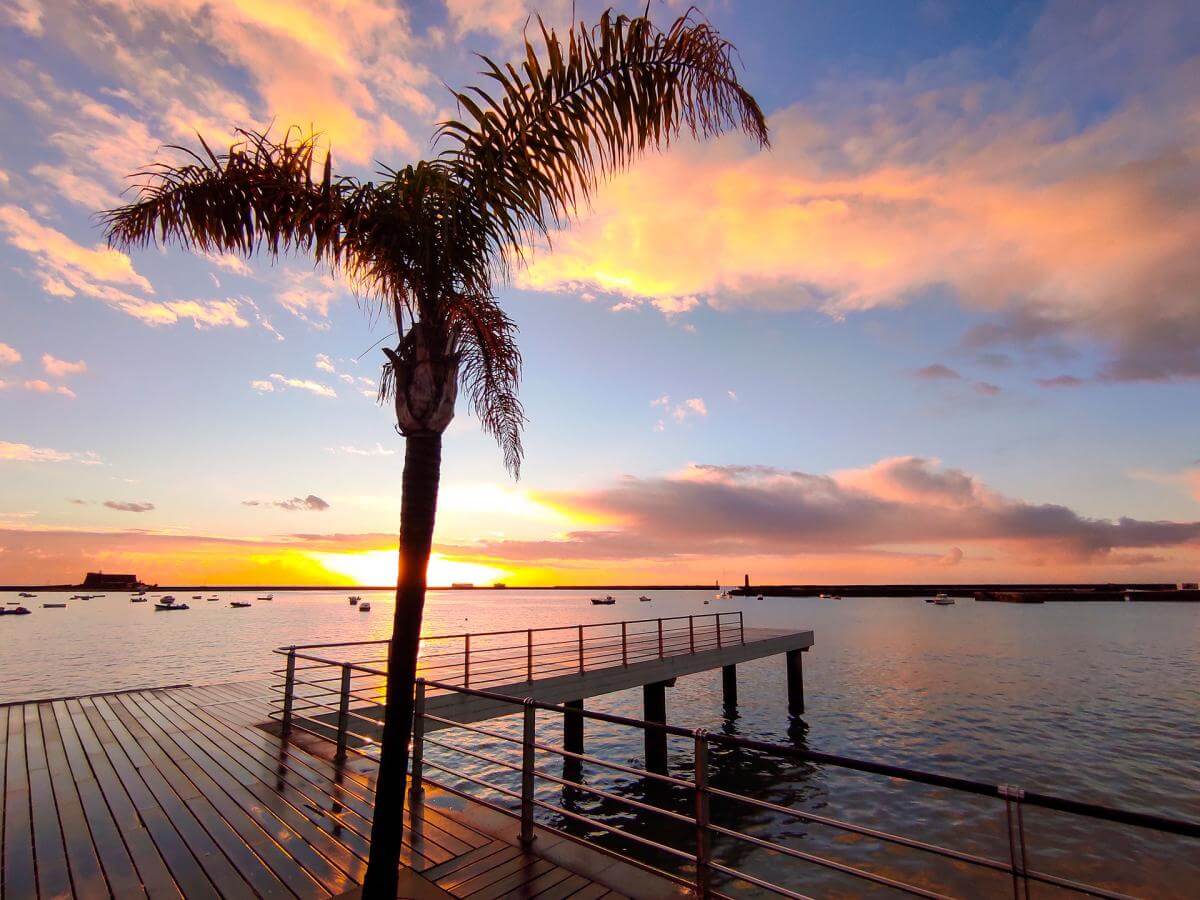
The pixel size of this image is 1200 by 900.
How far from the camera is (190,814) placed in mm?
6238

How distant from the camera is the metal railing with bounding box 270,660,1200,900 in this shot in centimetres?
302

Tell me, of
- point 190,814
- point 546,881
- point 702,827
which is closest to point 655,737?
point 190,814

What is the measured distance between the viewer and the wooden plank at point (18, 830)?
4902 millimetres

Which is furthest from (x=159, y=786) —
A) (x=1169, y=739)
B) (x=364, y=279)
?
(x=1169, y=739)

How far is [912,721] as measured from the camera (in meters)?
23.8

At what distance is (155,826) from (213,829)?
63cm

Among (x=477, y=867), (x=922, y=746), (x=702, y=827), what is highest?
(x=702, y=827)

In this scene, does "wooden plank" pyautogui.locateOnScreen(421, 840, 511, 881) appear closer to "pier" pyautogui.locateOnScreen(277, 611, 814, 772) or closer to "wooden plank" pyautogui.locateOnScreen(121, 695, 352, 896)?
"wooden plank" pyautogui.locateOnScreen(121, 695, 352, 896)

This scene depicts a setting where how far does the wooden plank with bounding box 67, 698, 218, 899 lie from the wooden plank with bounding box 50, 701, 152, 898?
11cm

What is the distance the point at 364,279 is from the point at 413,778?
17.8 ft

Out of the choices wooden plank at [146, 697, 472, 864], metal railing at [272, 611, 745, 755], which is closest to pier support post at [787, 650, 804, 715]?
metal railing at [272, 611, 745, 755]

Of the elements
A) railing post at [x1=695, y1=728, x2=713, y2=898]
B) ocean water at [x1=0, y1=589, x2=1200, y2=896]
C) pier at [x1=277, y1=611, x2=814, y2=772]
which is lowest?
ocean water at [x1=0, y1=589, x2=1200, y2=896]

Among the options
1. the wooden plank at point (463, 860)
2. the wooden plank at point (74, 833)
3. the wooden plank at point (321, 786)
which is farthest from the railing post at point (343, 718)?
the wooden plank at point (463, 860)

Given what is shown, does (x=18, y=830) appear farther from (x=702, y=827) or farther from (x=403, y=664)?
(x=702, y=827)
